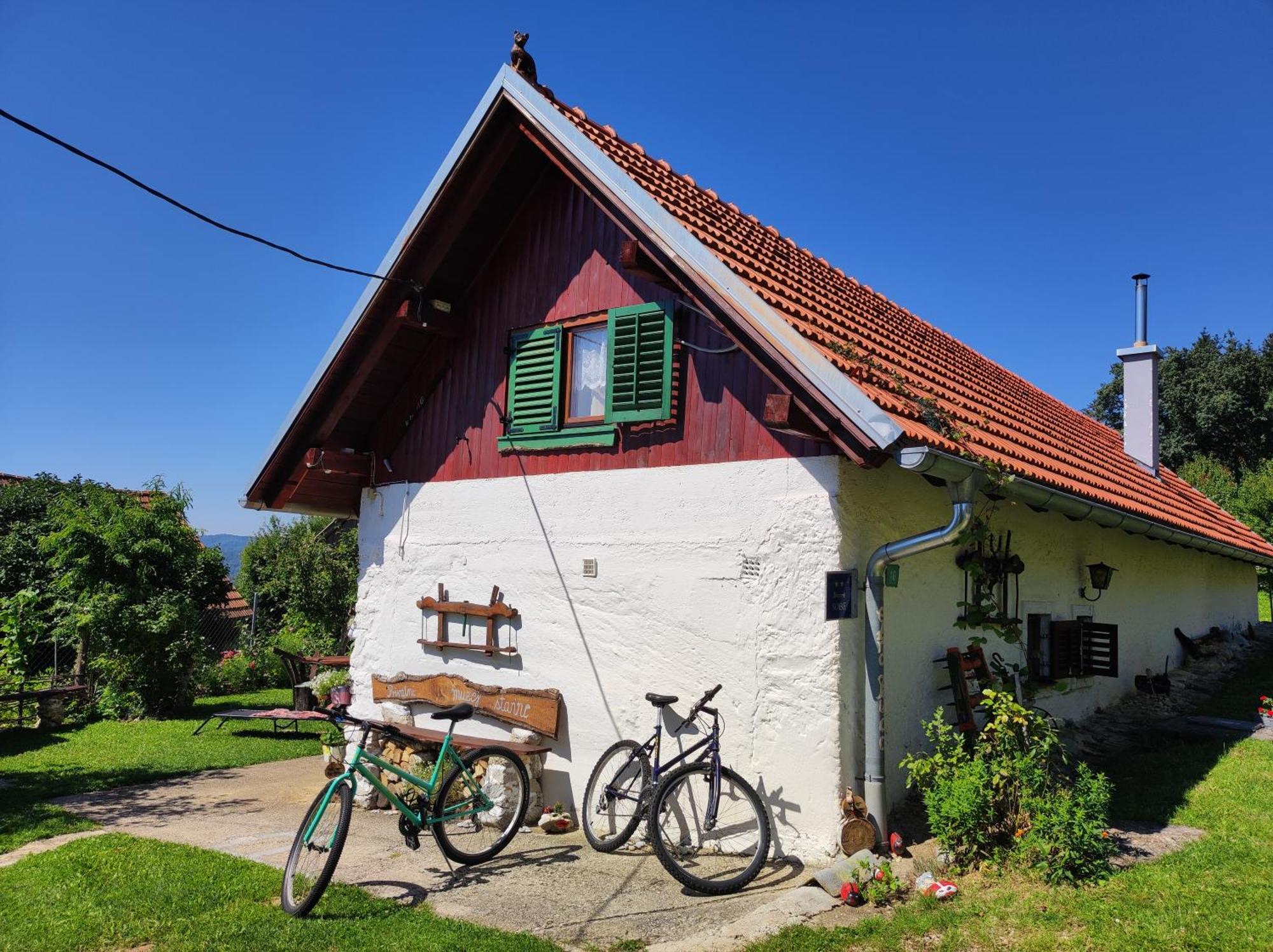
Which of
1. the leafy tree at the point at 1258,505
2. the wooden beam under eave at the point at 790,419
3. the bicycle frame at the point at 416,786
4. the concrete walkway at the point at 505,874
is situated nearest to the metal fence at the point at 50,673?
the concrete walkway at the point at 505,874

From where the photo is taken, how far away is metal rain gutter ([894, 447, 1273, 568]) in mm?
5426

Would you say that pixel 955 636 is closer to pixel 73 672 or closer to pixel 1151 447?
pixel 1151 447

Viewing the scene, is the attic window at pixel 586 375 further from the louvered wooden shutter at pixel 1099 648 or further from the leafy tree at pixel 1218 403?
the leafy tree at pixel 1218 403

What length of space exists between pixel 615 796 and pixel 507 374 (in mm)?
4008

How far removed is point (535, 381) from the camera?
8172 millimetres

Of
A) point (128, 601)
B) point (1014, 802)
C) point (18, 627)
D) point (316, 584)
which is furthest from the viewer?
point (316, 584)

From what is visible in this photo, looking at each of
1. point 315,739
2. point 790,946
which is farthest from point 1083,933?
point 315,739

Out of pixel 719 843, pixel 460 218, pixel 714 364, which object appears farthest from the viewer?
pixel 460 218

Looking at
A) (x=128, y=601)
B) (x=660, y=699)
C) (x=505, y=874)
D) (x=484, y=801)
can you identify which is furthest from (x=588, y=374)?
(x=128, y=601)

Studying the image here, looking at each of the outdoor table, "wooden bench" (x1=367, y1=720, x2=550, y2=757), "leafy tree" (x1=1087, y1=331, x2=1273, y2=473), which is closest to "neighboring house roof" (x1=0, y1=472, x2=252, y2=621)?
the outdoor table

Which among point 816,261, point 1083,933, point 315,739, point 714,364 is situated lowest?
point 315,739

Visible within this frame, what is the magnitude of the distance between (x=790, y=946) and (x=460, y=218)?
6.57 meters

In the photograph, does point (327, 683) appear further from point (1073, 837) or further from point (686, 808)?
point (1073, 837)

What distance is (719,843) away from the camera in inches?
252
